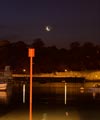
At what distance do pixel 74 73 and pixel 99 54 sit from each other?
68.5ft

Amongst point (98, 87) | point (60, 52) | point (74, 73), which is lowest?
point (98, 87)

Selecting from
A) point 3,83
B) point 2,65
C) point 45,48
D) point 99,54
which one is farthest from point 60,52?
point 3,83

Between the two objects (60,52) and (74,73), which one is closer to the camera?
(74,73)

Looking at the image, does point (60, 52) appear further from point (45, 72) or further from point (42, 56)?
point (45, 72)

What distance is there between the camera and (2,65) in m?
158

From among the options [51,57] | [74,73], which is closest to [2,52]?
[51,57]

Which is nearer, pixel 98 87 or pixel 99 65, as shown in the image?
pixel 98 87

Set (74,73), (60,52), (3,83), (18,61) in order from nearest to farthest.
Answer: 1. (3,83)
2. (74,73)
3. (18,61)
4. (60,52)

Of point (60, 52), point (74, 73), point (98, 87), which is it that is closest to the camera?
point (98, 87)

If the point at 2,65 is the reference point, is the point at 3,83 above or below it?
below

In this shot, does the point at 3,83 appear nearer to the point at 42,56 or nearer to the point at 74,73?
the point at 74,73

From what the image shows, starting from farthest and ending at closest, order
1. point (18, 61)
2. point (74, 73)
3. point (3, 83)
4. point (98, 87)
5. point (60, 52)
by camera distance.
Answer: point (60, 52), point (18, 61), point (74, 73), point (3, 83), point (98, 87)

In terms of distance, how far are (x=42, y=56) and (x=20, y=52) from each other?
9.73 m

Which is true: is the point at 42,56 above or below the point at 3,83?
above
